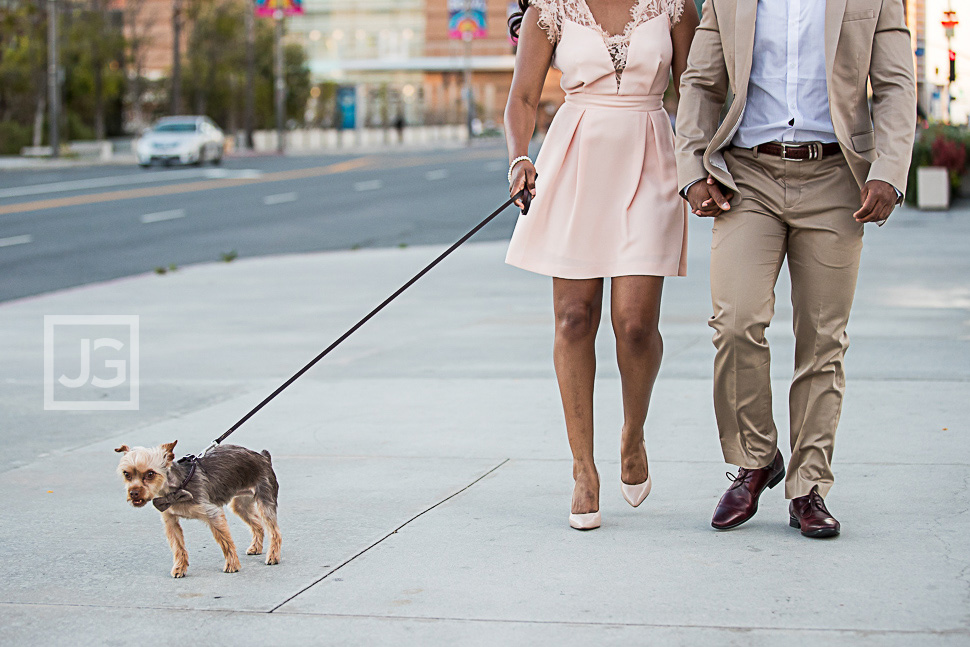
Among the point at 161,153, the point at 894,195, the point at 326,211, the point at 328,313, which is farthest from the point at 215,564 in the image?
the point at 161,153

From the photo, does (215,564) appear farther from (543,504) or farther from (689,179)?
(689,179)

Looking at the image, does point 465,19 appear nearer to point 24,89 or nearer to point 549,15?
point 24,89

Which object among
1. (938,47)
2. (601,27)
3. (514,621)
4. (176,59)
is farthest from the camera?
(176,59)

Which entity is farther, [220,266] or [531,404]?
[220,266]

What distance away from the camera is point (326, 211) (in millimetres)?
23969

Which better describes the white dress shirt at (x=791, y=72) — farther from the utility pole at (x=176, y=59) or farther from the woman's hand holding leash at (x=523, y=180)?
the utility pole at (x=176, y=59)

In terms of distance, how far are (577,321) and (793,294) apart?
0.73 metres

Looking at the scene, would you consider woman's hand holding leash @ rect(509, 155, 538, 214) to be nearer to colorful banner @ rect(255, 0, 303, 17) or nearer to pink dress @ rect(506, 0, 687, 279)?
pink dress @ rect(506, 0, 687, 279)

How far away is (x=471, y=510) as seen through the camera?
4.79m

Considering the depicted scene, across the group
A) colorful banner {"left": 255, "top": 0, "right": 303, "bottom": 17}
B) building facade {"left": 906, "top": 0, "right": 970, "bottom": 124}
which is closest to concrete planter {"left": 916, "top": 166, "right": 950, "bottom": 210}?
building facade {"left": 906, "top": 0, "right": 970, "bottom": 124}

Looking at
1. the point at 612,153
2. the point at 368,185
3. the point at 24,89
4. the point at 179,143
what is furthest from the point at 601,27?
the point at 24,89

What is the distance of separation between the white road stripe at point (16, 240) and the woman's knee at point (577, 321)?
15.2m

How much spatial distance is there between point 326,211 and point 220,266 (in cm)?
886


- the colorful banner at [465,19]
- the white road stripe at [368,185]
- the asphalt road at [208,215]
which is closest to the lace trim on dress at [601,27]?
the asphalt road at [208,215]
